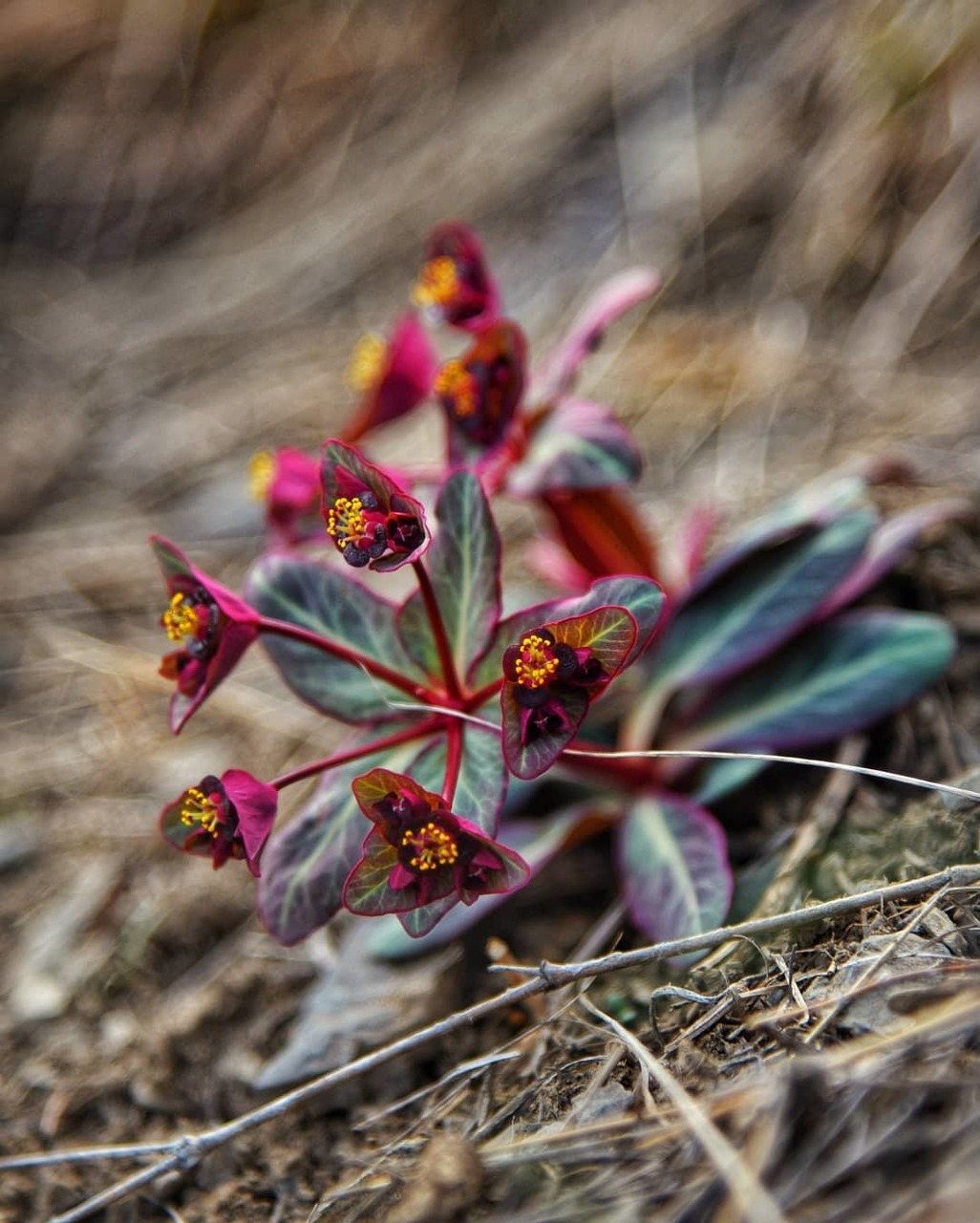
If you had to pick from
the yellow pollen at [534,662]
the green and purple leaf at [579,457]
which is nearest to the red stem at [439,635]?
the yellow pollen at [534,662]

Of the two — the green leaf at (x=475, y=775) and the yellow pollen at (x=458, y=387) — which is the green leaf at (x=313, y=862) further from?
the yellow pollen at (x=458, y=387)

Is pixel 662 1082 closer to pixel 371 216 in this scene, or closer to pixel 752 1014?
pixel 752 1014

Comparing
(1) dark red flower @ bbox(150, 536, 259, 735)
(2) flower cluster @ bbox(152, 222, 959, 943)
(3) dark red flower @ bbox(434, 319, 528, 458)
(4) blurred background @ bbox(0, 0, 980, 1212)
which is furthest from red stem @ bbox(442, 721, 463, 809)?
(4) blurred background @ bbox(0, 0, 980, 1212)

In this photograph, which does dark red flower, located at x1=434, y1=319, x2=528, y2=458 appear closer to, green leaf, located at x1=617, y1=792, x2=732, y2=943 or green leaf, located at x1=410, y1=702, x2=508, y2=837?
green leaf, located at x1=410, y1=702, x2=508, y2=837

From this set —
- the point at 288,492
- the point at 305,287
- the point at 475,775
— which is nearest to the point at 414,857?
the point at 475,775

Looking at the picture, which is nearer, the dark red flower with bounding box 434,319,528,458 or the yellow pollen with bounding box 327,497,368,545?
the yellow pollen with bounding box 327,497,368,545

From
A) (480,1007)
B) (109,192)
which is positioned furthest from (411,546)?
(109,192)
